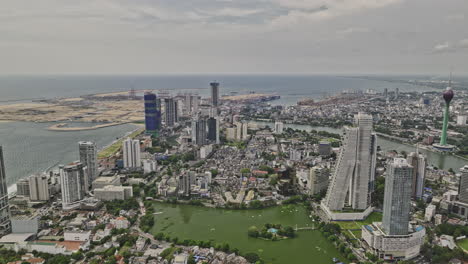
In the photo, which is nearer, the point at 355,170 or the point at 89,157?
the point at 355,170

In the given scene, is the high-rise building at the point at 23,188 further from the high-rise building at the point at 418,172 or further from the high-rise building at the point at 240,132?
the high-rise building at the point at 240,132

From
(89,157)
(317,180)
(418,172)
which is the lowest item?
(317,180)

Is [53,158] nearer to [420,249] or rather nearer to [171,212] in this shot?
[171,212]

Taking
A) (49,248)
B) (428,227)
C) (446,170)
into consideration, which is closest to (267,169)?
(428,227)

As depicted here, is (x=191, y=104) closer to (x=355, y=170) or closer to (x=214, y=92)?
(x=214, y=92)

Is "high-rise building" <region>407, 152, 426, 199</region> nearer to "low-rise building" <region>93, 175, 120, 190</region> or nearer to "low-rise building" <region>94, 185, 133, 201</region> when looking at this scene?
"low-rise building" <region>94, 185, 133, 201</region>

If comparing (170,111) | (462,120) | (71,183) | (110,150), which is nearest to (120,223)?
(71,183)
